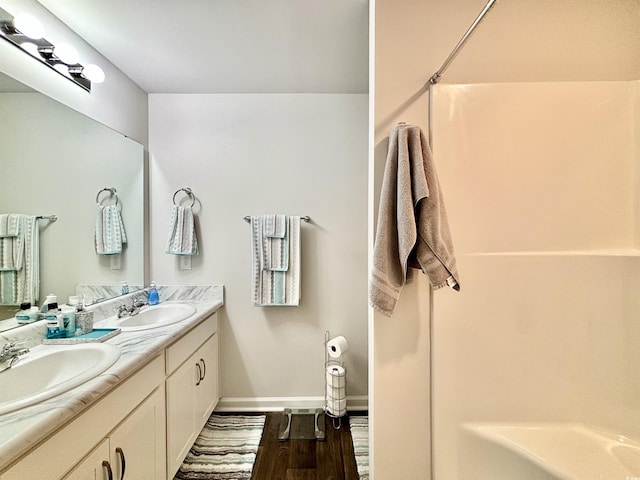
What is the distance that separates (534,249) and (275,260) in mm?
1528

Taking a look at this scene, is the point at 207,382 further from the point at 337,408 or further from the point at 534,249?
the point at 534,249

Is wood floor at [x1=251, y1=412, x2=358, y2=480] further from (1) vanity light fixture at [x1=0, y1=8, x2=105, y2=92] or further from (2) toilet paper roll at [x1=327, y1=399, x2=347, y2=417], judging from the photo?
(1) vanity light fixture at [x1=0, y1=8, x2=105, y2=92]

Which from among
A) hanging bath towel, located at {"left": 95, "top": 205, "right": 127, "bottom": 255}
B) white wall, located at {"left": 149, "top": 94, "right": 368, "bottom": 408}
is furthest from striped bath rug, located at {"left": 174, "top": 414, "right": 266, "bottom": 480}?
hanging bath towel, located at {"left": 95, "top": 205, "right": 127, "bottom": 255}

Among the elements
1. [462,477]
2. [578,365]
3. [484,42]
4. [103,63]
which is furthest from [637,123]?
[103,63]

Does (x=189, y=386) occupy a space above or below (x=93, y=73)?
below

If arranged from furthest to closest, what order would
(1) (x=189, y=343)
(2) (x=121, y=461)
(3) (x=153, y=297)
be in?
(3) (x=153, y=297) → (1) (x=189, y=343) → (2) (x=121, y=461)

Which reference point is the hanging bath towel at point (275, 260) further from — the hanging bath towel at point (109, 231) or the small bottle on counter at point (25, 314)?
the small bottle on counter at point (25, 314)

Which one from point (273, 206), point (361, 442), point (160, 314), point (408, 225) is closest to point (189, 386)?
point (160, 314)

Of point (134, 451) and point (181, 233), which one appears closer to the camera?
point (134, 451)

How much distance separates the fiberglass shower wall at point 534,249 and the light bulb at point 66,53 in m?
1.86

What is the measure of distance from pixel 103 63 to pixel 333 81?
1.52m

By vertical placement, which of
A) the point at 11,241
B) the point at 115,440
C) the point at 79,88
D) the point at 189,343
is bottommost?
the point at 115,440

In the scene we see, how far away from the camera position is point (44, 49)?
1301 millimetres

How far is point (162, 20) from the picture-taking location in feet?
4.70
